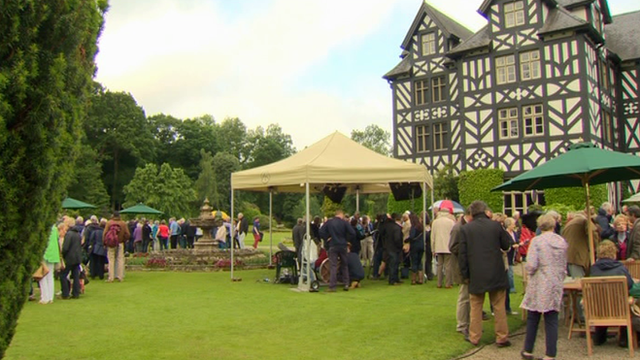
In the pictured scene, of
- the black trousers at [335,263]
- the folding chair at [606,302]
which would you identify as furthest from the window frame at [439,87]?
the folding chair at [606,302]

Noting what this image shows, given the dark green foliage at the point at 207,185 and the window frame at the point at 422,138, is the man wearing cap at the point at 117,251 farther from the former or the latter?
the dark green foliage at the point at 207,185

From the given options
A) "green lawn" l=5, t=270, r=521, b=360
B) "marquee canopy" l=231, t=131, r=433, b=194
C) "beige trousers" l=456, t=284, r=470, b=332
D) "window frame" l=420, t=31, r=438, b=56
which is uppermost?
"window frame" l=420, t=31, r=438, b=56

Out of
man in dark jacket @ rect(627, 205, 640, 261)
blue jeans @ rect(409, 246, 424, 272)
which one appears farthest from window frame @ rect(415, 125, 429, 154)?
man in dark jacket @ rect(627, 205, 640, 261)

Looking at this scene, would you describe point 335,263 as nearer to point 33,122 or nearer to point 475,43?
point 33,122

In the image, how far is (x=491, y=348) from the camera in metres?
6.66

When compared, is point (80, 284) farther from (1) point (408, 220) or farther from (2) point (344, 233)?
(1) point (408, 220)

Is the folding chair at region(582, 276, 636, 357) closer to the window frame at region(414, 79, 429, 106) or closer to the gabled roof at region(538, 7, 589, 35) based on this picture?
the gabled roof at region(538, 7, 589, 35)

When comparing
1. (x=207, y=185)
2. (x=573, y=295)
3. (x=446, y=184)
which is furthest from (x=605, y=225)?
(x=207, y=185)

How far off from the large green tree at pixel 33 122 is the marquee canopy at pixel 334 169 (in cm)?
815

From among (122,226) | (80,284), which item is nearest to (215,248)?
(122,226)

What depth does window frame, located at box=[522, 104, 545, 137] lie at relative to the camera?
1008 inches

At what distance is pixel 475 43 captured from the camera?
2717 cm

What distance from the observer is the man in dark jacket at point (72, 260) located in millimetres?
10992

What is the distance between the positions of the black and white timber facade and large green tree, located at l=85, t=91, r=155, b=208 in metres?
33.0
